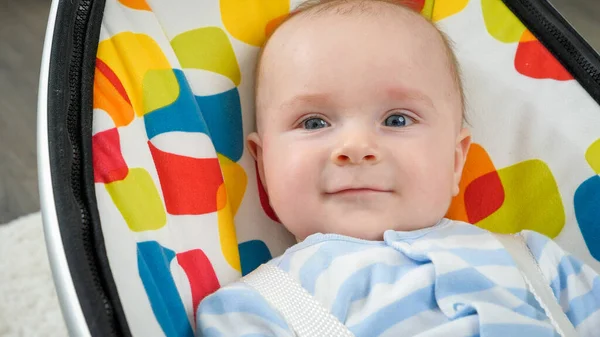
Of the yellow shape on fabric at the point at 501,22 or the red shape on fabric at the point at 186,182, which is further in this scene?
the yellow shape on fabric at the point at 501,22

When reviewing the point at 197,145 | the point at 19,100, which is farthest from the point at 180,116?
the point at 19,100

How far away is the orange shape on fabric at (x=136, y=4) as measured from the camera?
0.92m

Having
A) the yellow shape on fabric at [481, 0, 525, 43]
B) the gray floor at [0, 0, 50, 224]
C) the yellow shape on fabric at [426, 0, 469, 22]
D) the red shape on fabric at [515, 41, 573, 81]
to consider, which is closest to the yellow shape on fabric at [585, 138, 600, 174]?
the red shape on fabric at [515, 41, 573, 81]

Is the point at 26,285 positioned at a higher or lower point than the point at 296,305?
lower

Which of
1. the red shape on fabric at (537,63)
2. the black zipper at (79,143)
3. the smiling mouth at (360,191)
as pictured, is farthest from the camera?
the red shape on fabric at (537,63)

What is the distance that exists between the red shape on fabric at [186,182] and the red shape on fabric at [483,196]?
421 millimetres

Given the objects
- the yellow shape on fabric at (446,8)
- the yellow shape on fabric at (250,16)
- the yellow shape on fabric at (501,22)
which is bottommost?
the yellow shape on fabric at (501,22)

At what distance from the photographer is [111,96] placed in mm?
808

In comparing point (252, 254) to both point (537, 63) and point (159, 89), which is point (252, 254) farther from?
point (537, 63)

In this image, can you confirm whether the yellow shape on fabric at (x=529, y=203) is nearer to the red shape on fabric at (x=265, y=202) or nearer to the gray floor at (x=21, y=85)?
the red shape on fabric at (x=265, y=202)

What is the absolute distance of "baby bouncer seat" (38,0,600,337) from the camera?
68 centimetres

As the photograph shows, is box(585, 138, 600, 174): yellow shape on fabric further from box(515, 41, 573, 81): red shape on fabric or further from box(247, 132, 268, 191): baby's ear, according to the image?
box(247, 132, 268, 191): baby's ear

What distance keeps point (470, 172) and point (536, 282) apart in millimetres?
270

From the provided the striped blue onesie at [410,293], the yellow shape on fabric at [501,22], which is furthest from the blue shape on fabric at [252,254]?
the yellow shape on fabric at [501,22]
